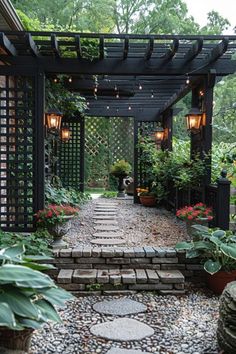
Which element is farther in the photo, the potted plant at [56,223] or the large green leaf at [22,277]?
the potted plant at [56,223]

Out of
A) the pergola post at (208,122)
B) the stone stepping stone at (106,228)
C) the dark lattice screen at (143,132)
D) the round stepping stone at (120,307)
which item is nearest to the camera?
the round stepping stone at (120,307)

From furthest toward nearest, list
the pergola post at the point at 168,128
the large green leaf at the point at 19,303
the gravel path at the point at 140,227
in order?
the pergola post at the point at 168,128 → the gravel path at the point at 140,227 → the large green leaf at the point at 19,303

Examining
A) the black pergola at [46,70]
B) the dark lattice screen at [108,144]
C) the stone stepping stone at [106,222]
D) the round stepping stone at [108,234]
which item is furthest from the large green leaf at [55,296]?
the dark lattice screen at [108,144]

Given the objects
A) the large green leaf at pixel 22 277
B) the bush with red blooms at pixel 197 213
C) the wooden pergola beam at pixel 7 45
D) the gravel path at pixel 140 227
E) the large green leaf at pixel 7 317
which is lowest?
the gravel path at pixel 140 227

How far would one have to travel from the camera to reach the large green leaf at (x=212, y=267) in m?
3.43

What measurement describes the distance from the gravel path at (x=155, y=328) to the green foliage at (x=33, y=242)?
2.26 ft

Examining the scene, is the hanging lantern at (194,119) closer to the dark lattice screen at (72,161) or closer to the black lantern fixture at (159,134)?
the black lantern fixture at (159,134)

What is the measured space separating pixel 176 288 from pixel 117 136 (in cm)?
907

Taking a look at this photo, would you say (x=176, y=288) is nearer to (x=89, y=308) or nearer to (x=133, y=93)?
(x=89, y=308)

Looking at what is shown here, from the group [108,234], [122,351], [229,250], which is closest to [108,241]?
[108,234]

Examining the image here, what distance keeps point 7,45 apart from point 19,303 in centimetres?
339

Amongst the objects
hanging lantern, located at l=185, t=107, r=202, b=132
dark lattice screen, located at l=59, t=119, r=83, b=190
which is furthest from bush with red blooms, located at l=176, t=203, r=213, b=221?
dark lattice screen, located at l=59, t=119, r=83, b=190

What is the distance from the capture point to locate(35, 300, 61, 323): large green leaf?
1.83 meters

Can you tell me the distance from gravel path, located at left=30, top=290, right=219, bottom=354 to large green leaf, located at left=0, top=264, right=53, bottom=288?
34.8 inches
